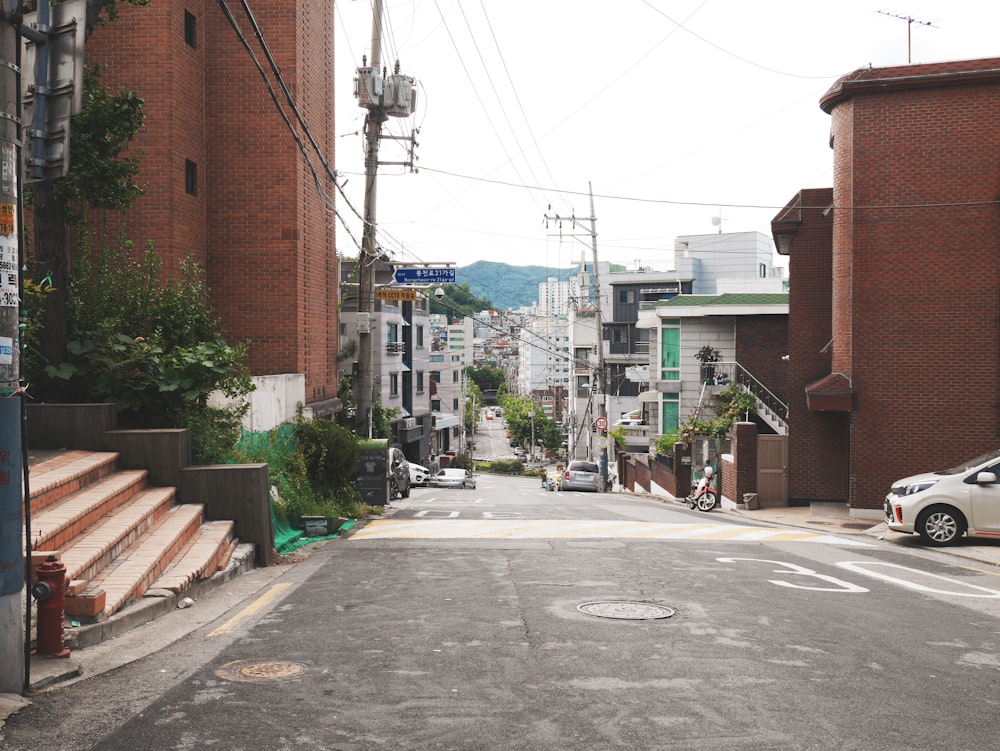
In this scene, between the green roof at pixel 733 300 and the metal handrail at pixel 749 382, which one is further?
the green roof at pixel 733 300

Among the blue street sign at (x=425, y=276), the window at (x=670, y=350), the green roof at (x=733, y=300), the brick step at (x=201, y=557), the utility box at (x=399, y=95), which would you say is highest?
the utility box at (x=399, y=95)

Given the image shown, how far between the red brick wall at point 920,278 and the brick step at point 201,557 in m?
14.6

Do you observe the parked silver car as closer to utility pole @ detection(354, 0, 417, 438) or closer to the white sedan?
the white sedan

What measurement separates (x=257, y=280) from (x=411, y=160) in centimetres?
671

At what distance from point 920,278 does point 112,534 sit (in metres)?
17.4

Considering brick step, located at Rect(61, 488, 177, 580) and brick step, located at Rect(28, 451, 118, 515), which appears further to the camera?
brick step, located at Rect(28, 451, 118, 515)

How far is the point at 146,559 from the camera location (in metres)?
8.93

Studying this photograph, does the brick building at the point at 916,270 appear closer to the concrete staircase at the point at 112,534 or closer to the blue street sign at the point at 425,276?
the blue street sign at the point at 425,276

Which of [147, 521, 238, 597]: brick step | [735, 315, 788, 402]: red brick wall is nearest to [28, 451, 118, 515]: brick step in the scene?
[147, 521, 238, 597]: brick step

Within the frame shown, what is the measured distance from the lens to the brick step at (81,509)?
26.6 ft

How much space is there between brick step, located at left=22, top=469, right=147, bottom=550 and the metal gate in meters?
17.5

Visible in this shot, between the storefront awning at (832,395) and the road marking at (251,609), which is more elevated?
the storefront awning at (832,395)

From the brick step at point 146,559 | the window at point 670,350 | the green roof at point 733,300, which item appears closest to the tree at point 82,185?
the brick step at point 146,559

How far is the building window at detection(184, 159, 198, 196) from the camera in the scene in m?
20.0
